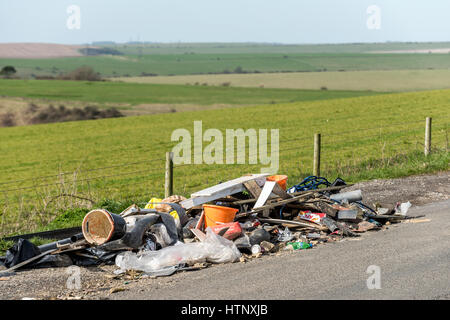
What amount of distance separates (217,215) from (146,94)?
79706 mm

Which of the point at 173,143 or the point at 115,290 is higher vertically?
the point at 115,290

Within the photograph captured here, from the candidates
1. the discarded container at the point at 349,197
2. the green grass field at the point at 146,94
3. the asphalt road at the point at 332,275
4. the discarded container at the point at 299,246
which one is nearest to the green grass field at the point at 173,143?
the discarded container at the point at 349,197

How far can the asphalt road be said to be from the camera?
7707 millimetres

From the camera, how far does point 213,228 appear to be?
10070 mm

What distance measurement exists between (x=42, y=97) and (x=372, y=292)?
74.9 m

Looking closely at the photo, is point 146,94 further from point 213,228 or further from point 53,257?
point 53,257

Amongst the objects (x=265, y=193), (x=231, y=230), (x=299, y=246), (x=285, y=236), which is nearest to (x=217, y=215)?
(x=231, y=230)

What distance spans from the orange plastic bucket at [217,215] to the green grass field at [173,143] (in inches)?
135

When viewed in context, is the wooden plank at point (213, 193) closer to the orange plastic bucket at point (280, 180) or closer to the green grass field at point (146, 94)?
the orange plastic bucket at point (280, 180)

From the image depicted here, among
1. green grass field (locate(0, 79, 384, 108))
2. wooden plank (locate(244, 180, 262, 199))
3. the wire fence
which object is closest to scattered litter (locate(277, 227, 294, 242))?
wooden plank (locate(244, 180, 262, 199))

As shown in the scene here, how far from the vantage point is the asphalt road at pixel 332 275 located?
25.3ft
